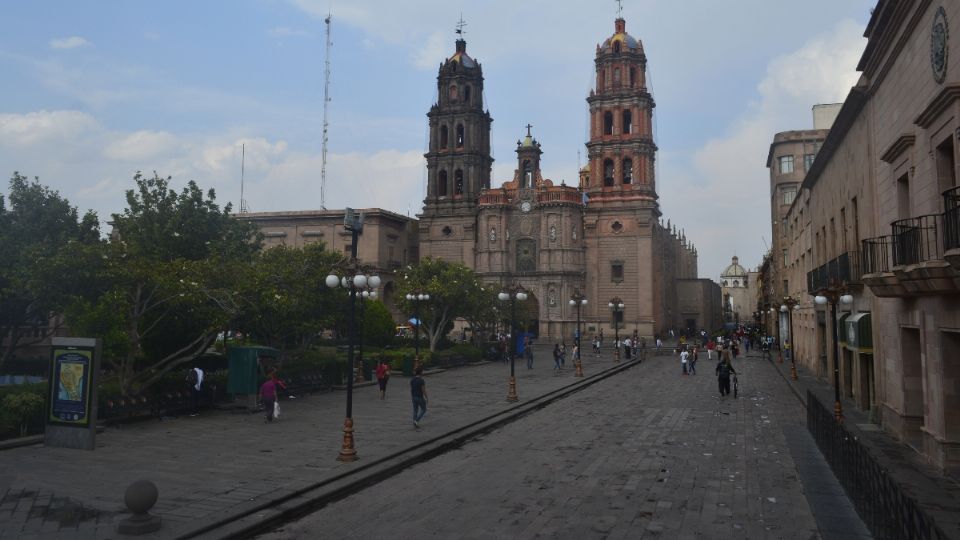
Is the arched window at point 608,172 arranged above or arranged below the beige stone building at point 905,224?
above

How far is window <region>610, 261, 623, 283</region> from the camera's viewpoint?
212 feet

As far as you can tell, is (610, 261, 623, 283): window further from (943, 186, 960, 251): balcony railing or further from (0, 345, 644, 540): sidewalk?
(943, 186, 960, 251): balcony railing

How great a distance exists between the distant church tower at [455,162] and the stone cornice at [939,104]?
58.8 metres

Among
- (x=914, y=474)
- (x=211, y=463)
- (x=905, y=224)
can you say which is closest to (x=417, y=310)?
(x=211, y=463)

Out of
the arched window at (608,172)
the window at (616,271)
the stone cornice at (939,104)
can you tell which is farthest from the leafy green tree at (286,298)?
the arched window at (608,172)

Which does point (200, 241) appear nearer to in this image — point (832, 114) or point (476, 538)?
point (476, 538)

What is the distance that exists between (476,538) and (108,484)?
266 inches

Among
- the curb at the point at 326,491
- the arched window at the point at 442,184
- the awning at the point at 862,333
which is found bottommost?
the curb at the point at 326,491

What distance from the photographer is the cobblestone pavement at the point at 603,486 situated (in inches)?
359

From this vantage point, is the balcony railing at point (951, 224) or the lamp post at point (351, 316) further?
the lamp post at point (351, 316)

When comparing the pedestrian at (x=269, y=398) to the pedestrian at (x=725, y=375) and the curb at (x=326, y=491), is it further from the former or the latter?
the pedestrian at (x=725, y=375)

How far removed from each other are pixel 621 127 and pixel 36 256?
54639 millimetres

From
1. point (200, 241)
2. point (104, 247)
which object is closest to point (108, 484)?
point (104, 247)

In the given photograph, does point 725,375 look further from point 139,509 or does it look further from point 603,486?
point 139,509
